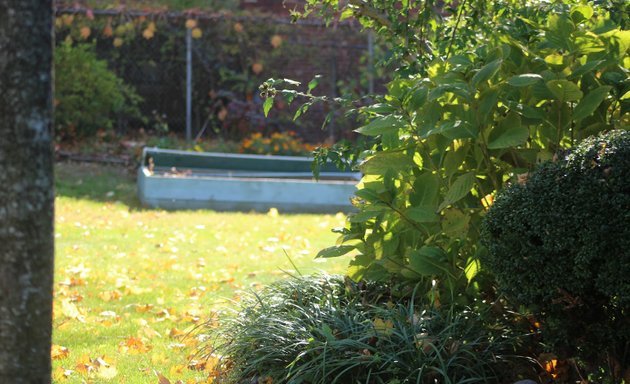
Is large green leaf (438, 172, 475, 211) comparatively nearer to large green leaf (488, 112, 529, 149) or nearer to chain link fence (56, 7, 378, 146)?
large green leaf (488, 112, 529, 149)

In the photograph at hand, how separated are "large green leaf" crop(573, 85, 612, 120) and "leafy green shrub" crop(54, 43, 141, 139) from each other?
11956 mm

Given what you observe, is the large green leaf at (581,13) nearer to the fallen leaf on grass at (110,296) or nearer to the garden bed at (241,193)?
the fallen leaf on grass at (110,296)

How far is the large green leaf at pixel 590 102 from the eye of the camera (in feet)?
12.7

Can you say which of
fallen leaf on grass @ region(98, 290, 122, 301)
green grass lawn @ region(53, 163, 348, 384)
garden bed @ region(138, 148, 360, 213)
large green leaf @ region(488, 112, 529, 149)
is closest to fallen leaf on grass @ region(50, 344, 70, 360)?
green grass lawn @ region(53, 163, 348, 384)

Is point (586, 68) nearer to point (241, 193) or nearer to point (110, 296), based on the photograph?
point (110, 296)

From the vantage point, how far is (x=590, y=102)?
3.92 metres

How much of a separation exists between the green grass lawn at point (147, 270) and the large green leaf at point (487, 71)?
147 centimetres

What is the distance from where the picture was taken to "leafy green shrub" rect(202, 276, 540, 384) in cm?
377

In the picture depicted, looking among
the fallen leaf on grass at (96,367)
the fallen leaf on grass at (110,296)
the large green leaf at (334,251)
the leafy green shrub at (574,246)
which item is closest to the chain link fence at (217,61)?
the fallen leaf on grass at (110,296)

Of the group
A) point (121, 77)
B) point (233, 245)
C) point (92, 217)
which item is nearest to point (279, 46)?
point (121, 77)

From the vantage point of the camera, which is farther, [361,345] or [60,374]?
[60,374]

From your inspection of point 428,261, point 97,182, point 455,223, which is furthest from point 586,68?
point 97,182

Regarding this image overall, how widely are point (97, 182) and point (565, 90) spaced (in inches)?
383

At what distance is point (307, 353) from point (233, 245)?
16.6 ft
